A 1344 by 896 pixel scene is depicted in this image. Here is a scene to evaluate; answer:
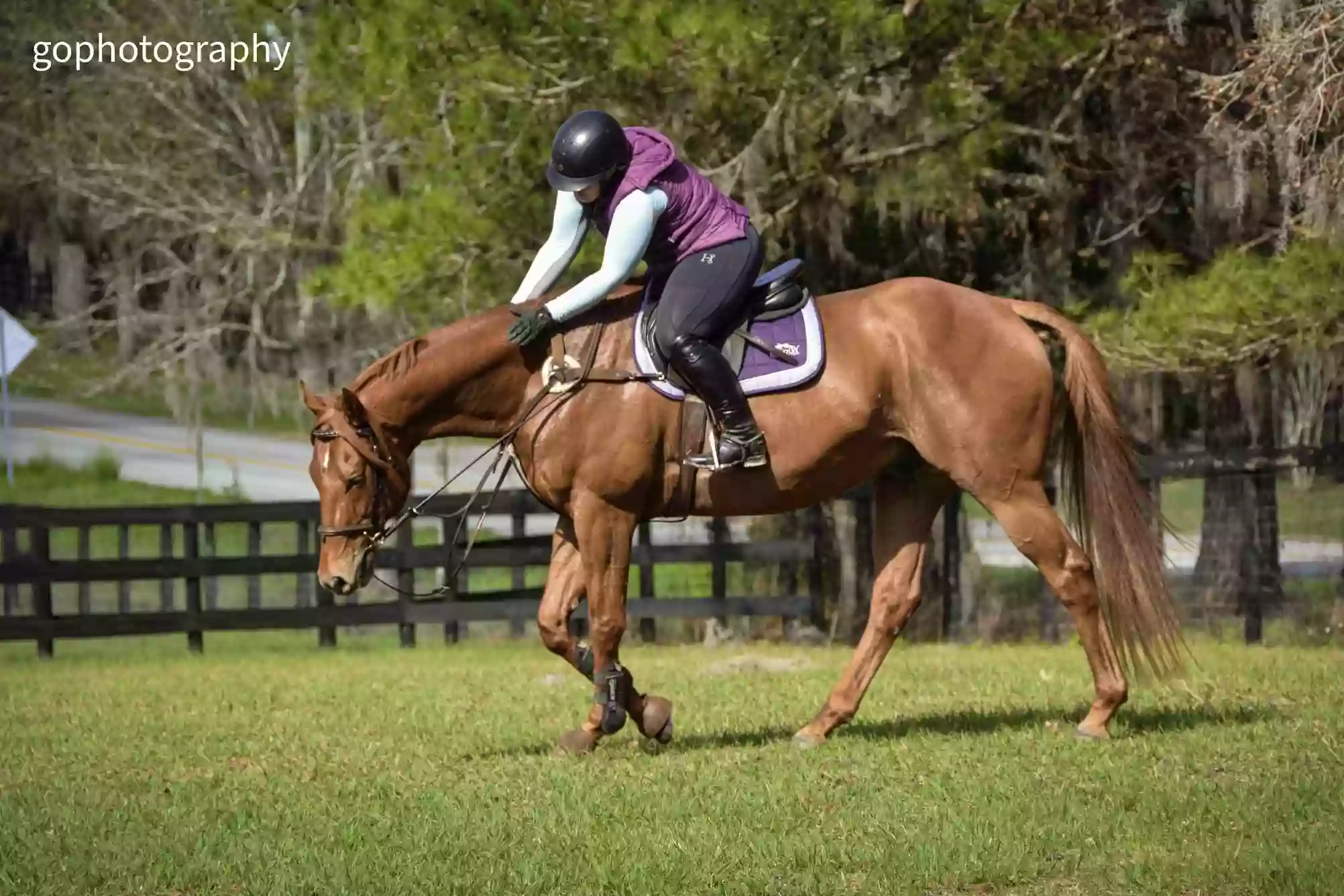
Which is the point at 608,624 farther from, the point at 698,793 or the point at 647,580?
the point at 647,580

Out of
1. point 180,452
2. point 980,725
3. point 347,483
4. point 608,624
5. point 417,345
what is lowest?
point 980,725

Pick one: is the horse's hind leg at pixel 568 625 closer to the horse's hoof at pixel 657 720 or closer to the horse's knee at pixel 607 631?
the horse's hoof at pixel 657 720

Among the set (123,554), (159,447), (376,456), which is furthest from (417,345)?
(159,447)

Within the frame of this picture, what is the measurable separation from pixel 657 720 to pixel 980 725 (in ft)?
5.59

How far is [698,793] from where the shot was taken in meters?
6.63

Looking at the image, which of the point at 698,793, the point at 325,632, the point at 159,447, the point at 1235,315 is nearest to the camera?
the point at 698,793

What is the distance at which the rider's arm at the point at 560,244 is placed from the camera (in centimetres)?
761

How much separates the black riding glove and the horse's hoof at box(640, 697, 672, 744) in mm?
1683

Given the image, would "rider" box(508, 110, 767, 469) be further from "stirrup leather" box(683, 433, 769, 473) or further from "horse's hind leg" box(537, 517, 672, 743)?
"horse's hind leg" box(537, 517, 672, 743)

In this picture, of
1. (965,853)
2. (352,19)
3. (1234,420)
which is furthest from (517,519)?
(965,853)

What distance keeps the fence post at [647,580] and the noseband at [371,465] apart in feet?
22.9

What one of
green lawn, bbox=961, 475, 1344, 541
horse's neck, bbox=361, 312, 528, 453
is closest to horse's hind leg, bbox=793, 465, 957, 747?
horse's neck, bbox=361, 312, 528, 453

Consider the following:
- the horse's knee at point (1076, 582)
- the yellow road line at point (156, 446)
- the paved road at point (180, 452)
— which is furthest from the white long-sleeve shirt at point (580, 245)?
the yellow road line at point (156, 446)

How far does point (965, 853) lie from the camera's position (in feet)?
18.2
